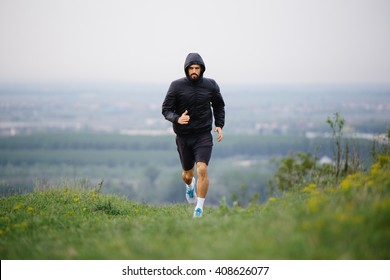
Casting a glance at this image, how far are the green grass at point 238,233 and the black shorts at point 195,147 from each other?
5.04 ft

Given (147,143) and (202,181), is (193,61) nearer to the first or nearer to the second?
(202,181)

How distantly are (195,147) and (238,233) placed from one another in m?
3.65

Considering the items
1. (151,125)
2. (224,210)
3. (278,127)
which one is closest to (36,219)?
(224,210)

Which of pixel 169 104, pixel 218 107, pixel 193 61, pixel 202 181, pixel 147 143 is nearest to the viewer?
pixel 202 181

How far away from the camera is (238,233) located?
5672 mm

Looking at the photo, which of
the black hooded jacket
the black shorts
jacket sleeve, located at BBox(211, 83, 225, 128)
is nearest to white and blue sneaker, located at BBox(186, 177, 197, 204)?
the black shorts

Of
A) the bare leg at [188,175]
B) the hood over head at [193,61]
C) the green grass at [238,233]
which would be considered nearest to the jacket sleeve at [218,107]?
the hood over head at [193,61]

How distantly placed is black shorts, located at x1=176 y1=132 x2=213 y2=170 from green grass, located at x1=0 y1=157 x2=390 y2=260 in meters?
1.54

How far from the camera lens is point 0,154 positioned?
118 m

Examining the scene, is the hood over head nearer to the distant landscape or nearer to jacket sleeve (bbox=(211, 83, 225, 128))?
jacket sleeve (bbox=(211, 83, 225, 128))

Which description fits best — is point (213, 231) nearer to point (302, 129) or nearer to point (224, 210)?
point (224, 210)

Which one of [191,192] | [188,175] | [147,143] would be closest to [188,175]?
[188,175]

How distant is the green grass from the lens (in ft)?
16.2

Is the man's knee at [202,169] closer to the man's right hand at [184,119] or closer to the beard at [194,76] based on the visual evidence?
the man's right hand at [184,119]
